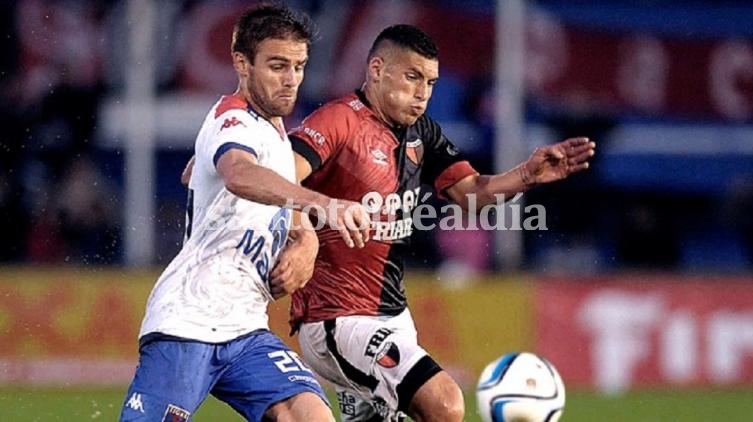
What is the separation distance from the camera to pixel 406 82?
27.7 feet

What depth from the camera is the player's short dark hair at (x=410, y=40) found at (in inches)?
331

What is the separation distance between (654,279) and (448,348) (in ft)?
7.81

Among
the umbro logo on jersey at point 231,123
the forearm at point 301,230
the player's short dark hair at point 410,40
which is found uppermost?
the player's short dark hair at point 410,40

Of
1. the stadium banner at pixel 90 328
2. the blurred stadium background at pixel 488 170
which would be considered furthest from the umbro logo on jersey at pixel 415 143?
the stadium banner at pixel 90 328

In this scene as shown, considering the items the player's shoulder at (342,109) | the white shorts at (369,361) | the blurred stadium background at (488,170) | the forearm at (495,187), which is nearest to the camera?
the white shorts at (369,361)

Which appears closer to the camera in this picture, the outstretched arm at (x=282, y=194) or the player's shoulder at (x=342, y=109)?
the outstretched arm at (x=282, y=194)

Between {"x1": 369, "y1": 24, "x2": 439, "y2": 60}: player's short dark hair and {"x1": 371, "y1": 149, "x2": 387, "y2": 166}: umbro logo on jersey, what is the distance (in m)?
0.55

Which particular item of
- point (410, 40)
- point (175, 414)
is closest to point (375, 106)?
point (410, 40)

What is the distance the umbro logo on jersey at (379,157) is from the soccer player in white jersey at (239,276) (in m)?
1.13

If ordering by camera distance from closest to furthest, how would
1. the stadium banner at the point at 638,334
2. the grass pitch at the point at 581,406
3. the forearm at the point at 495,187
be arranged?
the forearm at the point at 495,187 → the grass pitch at the point at 581,406 → the stadium banner at the point at 638,334

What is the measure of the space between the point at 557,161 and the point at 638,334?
27.8 feet

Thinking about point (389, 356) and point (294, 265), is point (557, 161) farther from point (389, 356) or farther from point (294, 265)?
point (294, 265)

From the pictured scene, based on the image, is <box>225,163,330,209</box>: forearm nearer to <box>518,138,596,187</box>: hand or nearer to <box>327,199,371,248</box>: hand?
<box>327,199,371,248</box>: hand

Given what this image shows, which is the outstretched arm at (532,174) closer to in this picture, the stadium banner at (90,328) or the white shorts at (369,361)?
the white shorts at (369,361)
